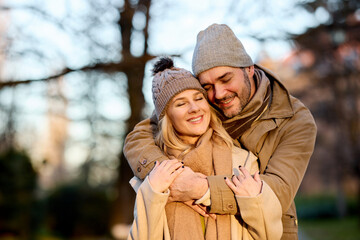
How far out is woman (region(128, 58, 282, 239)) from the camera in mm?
2576

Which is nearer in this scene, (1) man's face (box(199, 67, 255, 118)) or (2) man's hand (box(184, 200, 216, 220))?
(2) man's hand (box(184, 200, 216, 220))

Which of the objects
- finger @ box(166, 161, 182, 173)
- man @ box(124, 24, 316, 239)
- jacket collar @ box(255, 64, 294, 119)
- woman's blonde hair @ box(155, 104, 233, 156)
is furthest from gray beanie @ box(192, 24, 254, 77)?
finger @ box(166, 161, 182, 173)

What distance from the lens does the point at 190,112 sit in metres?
2.91

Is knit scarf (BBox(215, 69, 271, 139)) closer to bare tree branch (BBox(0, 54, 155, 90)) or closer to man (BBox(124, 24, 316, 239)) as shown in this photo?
man (BBox(124, 24, 316, 239))

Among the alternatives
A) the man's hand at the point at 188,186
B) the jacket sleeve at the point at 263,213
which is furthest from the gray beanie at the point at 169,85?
the jacket sleeve at the point at 263,213

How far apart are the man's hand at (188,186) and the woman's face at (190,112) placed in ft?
1.16

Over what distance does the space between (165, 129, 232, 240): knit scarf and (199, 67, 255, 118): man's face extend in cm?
27

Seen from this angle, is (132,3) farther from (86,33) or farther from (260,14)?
(260,14)

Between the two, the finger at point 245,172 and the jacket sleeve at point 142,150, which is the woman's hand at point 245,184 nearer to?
the finger at point 245,172

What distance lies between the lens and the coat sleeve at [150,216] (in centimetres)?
265

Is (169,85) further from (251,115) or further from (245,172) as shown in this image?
(245,172)

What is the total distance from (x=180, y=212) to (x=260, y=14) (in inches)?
212

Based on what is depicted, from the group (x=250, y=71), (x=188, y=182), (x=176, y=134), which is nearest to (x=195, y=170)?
(x=188, y=182)

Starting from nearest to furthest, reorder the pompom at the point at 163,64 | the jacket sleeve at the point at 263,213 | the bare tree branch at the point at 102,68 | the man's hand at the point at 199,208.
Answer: the jacket sleeve at the point at 263,213
the man's hand at the point at 199,208
the pompom at the point at 163,64
the bare tree branch at the point at 102,68
